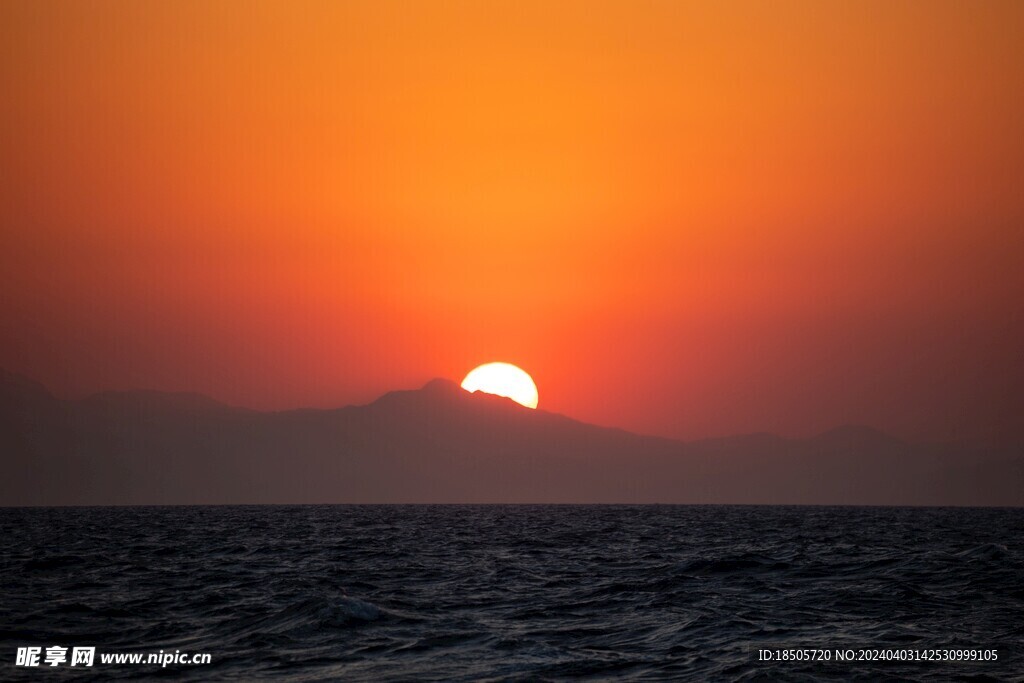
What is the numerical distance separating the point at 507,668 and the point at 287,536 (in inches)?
2330

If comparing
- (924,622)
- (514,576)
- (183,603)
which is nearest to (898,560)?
(514,576)

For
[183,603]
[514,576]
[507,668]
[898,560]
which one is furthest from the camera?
[898,560]

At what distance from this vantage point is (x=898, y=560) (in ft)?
Answer: 160

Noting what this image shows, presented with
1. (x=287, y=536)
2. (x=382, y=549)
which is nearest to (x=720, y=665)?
(x=382, y=549)

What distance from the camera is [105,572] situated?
43.2 metres

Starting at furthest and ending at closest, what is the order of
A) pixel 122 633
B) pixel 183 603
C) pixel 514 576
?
pixel 514 576
pixel 183 603
pixel 122 633

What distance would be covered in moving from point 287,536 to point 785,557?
40.3m

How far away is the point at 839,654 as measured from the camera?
23.4 metres

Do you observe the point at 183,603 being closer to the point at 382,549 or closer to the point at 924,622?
the point at 924,622

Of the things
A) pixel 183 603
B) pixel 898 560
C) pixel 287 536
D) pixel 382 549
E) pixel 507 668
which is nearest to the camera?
pixel 507 668

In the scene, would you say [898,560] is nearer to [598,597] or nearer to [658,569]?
[658,569]

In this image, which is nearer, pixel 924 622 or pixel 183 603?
pixel 924 622

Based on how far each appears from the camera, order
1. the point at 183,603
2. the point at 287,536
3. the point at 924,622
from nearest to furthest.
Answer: the point at 924,622 → the point at 183,603 → the point at 287,536

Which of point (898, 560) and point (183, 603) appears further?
point (898, 560)
